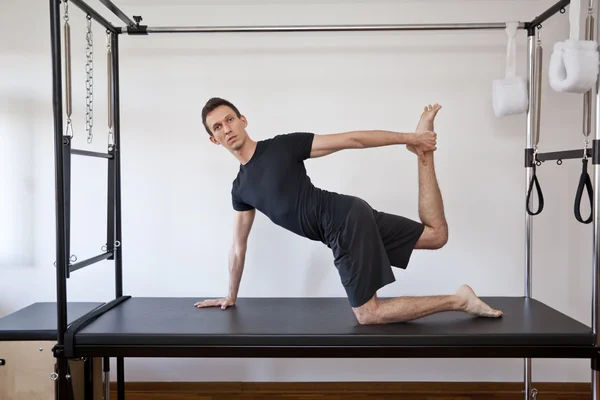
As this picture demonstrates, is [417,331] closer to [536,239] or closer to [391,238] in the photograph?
[391,238]

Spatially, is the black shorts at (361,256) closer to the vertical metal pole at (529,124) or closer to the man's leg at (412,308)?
the man's leg at (412,308)

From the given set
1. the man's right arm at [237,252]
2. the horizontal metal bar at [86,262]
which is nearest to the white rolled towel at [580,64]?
the man's right arm at [237,252]

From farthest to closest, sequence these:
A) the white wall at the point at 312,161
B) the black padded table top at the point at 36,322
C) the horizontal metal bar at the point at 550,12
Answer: the white wall at the point at 312,161 → the horizontal metal bar at the point at 550,12 → the black padded table top at the point at 36,322

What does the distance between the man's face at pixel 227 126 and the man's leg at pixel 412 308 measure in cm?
88

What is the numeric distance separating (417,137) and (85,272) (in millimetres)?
2106

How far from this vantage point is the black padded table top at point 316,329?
6.12ft

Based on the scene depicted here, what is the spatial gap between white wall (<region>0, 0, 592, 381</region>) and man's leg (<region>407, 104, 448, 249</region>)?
2.28ft

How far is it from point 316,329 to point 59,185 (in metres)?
1.11

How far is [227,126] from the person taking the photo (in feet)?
6.99

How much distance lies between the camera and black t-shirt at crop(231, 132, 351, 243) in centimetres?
209

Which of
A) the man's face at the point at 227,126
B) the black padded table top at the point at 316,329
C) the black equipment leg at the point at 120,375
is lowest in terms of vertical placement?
the black equipment leg at the point at 120,375

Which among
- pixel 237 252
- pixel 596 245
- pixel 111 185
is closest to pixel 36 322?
pixel 111 185

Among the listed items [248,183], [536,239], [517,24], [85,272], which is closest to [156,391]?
[85,272]

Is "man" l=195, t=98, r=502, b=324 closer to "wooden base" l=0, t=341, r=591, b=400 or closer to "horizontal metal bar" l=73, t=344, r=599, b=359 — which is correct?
"horizontal metal bar" l=73, t=344, r=599, b=359
